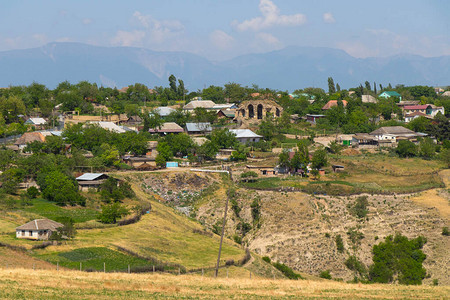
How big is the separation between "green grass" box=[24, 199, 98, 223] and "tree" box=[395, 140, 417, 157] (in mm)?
Result: 48345

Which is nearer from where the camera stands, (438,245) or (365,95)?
(438,245)

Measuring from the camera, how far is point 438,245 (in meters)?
59.6

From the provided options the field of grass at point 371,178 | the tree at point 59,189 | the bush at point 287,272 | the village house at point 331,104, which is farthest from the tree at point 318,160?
the village house at point 331,104

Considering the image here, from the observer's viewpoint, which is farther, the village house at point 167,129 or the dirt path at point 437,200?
the village house at point 167,129

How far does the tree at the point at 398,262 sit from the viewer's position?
5113 centimetres

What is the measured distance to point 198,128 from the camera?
10012 centimetres

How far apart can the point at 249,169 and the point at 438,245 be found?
87.2ft

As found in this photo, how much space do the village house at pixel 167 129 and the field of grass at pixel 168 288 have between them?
5946 centimetres

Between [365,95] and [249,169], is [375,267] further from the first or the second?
[365,95]

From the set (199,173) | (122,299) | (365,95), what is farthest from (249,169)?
(365,95)

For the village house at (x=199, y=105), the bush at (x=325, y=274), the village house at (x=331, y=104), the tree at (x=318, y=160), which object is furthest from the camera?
the village house at (x=199, y=105)

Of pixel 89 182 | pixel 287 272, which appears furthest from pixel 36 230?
pixel 287 272

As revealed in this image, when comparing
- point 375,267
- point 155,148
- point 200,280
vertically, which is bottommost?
point 375,267

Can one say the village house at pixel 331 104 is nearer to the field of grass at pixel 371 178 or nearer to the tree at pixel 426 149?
the tree at pixel 426 149
